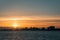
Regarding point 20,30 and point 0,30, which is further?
point 20,30

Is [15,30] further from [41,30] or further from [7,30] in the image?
[41,30]

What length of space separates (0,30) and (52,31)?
13750mm

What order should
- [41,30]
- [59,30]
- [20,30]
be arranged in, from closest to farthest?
1. [59,30]
2. [41,30]
3. [20,30]

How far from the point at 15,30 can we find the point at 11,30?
2.34 m

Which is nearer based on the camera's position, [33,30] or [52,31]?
[52,31]

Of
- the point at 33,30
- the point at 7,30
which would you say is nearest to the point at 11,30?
the point at 7,30

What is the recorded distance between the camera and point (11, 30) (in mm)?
72188

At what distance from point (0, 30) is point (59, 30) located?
15550 millimetres

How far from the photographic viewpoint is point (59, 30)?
6675 cm

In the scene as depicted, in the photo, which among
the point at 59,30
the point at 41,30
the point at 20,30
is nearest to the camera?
the point at 59,30

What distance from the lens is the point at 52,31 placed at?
6738cm

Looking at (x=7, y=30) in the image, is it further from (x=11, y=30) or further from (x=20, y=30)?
(x=20, y=30)

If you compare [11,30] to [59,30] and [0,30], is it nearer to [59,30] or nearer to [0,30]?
[0,30]

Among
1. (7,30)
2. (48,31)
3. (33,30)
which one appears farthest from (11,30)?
(48,31)
